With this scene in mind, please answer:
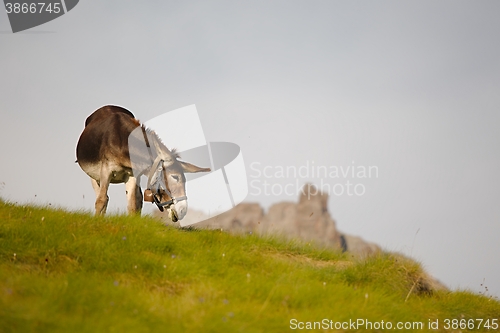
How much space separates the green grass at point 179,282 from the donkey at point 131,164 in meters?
1.41

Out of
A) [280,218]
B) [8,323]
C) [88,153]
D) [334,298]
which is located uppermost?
[88,153]

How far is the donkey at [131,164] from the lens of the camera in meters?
12.3

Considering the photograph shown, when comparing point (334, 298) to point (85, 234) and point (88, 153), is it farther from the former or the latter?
point (88, 153)

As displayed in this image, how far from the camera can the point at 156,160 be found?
12.5 m

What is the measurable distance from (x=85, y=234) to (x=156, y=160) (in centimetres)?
386

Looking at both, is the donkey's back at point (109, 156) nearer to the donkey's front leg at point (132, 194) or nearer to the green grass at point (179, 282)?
the donkey's front leg at point (132, 194)

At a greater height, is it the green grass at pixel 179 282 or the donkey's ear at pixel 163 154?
the donkey's ear at pixel 163 154

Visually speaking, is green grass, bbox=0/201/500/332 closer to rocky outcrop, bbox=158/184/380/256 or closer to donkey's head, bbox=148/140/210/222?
donkey's head, bbox=148/140/210/222

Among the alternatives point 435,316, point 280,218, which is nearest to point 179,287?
point 435,316

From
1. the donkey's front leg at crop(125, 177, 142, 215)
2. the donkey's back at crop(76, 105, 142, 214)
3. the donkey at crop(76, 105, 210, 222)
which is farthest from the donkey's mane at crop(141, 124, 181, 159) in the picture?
the donkey's front leg at crop(125, 177, 142, 215)

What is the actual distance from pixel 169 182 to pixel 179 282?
5.17 metres

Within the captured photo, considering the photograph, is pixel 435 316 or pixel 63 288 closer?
pixel 63 288

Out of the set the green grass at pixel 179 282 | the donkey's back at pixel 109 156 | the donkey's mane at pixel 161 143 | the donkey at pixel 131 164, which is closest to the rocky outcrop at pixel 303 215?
the donkey's back at pixel 109 156

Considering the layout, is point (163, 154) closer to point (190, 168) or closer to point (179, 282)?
point (190, 168)
